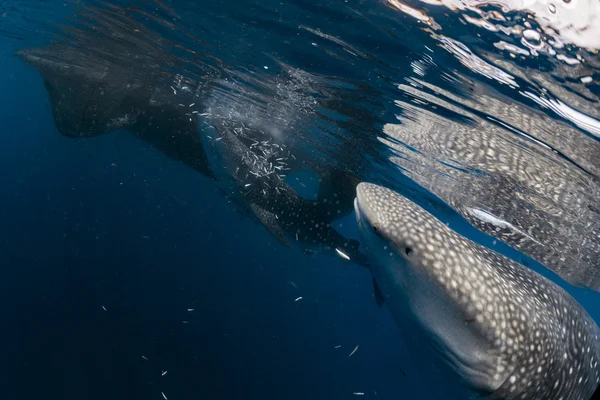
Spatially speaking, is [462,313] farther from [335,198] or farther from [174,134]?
[174,134]

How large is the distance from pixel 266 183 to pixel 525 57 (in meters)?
9.05

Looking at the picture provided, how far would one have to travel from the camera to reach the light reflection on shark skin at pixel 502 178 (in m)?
7.41

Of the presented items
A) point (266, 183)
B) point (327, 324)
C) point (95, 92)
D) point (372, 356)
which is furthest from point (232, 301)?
point (372, 356)

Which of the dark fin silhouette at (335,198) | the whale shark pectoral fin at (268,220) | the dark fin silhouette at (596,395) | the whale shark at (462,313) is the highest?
the whale shark at (462,313)

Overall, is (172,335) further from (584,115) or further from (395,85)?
(584,115)

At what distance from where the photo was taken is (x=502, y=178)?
29.4ft

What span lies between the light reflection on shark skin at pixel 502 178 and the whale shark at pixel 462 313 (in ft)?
11.6

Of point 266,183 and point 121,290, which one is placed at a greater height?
point 266,183

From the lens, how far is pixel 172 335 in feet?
48.0

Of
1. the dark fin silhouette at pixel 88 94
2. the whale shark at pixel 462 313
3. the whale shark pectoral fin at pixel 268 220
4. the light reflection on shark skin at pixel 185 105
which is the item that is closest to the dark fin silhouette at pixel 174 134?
the light reflection on shark skin at pixel 185 105

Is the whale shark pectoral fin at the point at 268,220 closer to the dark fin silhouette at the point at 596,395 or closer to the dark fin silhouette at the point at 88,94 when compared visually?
the dark fin silhouette at the point at 88,94

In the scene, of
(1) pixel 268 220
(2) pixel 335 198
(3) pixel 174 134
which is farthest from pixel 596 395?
(3) pixel 174 134

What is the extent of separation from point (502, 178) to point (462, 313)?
691 cm

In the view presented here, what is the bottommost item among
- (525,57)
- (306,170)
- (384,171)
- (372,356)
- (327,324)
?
(372,356)
